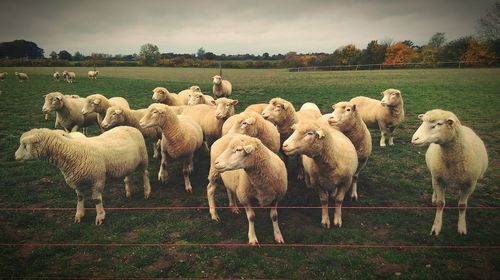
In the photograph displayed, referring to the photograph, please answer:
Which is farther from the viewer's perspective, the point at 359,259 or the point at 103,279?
the point at 359,259

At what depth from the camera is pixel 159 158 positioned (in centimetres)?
954

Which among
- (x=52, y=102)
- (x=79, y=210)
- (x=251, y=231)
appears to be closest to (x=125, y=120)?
(x=79, y=210)

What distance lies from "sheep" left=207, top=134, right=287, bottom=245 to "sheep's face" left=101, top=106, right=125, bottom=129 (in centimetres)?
435

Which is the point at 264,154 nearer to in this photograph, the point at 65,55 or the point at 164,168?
the point at 164,168

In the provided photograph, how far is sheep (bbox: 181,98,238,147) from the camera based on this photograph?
840cm

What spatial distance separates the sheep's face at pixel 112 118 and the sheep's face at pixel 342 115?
571 cm

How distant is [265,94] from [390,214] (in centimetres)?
1726

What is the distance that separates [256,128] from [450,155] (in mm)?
3774

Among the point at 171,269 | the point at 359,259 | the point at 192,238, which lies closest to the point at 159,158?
the point at 192,238

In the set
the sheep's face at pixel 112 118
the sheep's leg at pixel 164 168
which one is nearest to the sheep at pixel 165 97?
the sheep's face at pixel 112 118

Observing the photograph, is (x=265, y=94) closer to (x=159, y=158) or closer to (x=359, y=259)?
(x=159, y=158)

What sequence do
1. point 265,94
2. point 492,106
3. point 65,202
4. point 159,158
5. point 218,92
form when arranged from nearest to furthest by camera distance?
point 65,202, point 159,158, point 492,106, point 218,92, point 265,94

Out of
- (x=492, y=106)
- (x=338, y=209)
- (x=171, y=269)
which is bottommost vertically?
(x=171, y=269)

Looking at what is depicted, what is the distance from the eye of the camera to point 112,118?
320 inches
